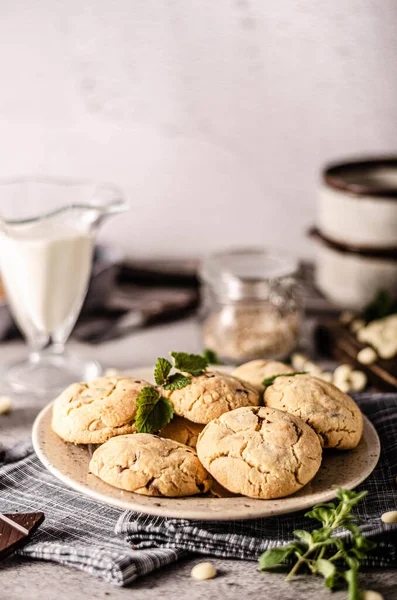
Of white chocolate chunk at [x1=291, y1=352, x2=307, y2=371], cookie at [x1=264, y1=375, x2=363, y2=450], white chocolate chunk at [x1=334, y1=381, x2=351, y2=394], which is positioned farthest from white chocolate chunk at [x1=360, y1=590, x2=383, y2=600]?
white chocolate chunk at [x1=291, y1=352, x2=307, y2=371]

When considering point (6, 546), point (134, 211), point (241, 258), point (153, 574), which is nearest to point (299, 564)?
point (153, 574)

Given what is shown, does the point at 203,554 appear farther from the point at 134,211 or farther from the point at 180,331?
the point at 134,211

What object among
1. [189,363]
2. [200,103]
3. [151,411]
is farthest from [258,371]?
[200,103]

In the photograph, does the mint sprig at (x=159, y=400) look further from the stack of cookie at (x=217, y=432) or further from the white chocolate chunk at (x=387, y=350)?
the white chocolate chunk at (x=387, y=350)

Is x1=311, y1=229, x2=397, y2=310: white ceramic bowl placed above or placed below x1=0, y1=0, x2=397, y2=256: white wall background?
below

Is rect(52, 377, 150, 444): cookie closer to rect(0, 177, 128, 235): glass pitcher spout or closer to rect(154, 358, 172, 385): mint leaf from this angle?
rect(154, 358, 172, 385): mint leaf

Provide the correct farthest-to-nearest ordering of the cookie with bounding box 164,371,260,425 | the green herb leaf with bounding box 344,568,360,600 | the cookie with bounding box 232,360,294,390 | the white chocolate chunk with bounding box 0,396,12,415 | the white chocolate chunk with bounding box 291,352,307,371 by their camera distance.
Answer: the white chocolate chunk with bounding box 291,352,307,371
the white chocolate chunk with bounding box 0,396,12,415
the cookie with bounding box 232,360,294,390
the cookie with bounding box 164,371,260,425
the green herb leaf with bounding box 344,568,360,600

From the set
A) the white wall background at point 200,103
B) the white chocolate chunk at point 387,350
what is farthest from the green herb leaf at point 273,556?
the white wall background at point 200,103
